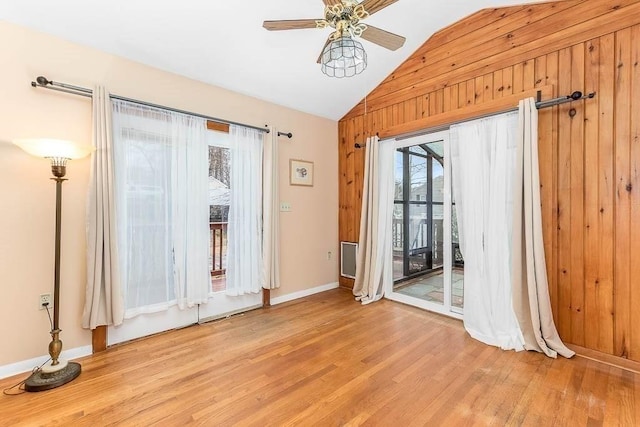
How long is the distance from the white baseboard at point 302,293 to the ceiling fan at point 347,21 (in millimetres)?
2969

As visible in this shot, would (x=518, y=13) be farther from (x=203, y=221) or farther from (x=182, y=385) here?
(x=182, y=385)

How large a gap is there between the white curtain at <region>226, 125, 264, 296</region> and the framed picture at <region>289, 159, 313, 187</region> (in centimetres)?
53

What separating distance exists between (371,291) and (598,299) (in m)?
2.20

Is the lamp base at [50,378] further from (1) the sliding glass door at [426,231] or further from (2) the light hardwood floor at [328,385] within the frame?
(1) the sliding glass door at [426,231]

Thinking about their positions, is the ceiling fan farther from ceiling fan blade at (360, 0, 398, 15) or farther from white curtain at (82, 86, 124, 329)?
white curtain at (82, 86, 124, 329)

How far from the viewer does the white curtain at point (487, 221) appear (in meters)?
2.67

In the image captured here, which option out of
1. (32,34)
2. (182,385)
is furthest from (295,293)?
(32,34)

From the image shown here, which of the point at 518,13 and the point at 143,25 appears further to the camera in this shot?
the point at 518,13

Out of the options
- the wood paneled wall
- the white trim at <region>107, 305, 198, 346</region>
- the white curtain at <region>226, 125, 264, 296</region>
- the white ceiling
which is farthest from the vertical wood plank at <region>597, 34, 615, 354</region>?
the white trim at <region>107, 305, 198, 346</region>

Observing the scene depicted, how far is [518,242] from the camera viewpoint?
8.30 ft

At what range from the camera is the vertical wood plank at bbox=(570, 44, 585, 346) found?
2.38m

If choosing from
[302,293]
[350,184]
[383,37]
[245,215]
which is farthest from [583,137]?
[302,293]

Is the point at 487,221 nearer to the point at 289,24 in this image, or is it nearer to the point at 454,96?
the point at 454,96

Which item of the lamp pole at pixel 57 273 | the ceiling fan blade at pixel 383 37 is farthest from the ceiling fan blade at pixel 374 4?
the lamp pole at pixel 57 273
